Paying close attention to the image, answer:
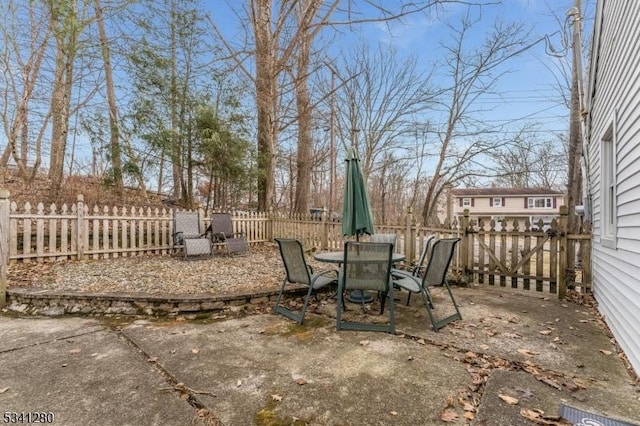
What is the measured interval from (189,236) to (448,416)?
239 inches

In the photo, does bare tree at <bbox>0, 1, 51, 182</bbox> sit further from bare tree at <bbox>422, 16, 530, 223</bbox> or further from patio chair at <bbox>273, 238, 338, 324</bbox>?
bare tree at <bbox>422, 16, 530, 223</bbox>

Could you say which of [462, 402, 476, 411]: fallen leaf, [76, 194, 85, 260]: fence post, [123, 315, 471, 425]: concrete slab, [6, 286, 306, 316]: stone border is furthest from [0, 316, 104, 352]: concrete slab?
[462, 402, 476, 411]: fallen leaf

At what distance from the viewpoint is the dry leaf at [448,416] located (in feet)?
5.73

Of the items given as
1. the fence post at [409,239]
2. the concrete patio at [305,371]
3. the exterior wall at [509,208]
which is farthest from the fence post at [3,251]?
the exterior wall at [509,208]

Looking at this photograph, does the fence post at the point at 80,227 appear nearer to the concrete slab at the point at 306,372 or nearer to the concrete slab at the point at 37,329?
the concrete slab at the point at 37,329

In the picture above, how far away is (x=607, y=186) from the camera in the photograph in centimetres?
392

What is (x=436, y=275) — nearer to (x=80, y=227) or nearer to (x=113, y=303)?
(x=113, y=303)

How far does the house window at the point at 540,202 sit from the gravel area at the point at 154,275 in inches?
1245

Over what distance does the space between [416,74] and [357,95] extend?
85.6 inches

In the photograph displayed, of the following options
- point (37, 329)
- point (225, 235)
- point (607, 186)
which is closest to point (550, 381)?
point (607, 186)

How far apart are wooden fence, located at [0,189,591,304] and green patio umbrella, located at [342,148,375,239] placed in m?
2.11

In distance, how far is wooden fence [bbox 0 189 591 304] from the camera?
14.9 feet

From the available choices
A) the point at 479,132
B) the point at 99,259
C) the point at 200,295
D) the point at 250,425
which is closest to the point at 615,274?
the point at 250,425

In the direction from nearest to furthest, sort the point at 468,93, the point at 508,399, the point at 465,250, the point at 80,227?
the point at 508,399 < the point at 465,250 < the point at 80,227 < the point at 468,93
